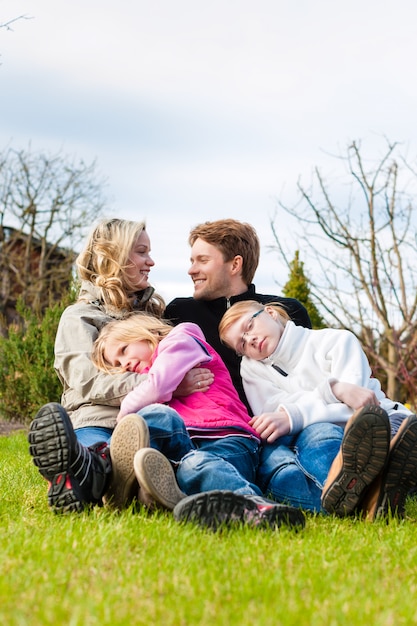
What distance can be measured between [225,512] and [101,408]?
1274mm

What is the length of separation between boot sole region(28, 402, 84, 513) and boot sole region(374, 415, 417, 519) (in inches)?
53.2

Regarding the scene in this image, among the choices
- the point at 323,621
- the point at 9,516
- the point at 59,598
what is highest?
the point at 323,621

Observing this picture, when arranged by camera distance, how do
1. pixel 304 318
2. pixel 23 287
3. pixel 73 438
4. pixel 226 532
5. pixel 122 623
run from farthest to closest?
pixel 23 287 → pixel 304 318 → pixel 73 438 → pixel 226 532 → pixel 122 623

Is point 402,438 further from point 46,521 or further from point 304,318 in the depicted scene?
point 304,318

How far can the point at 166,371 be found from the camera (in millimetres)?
3566

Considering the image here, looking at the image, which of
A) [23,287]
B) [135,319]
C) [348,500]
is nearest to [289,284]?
[135,319]

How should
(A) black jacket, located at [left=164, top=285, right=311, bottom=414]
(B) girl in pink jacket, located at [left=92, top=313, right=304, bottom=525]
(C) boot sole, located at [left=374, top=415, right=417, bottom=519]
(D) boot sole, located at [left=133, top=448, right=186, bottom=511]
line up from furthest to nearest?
(A) black jacket, located at [left=164, top=285, right=311, bottom=414]
(B) girl in pink jacket, located at [left=92, top=313, right=304, bottom=525]
(C) boot sole, located at [left=374, top=415, right=417, bottom=519]
(D) boot sole, located at [left=133, top=448, right=186, bottom=511]

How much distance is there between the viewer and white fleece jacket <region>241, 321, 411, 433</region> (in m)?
3.80

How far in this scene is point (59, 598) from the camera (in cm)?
202

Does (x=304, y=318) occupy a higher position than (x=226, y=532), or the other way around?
(x=304, y=318)

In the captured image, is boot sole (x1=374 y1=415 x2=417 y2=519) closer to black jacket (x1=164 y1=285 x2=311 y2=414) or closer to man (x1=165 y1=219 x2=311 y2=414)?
black jacket (x1=164 y1=285 x2=311 y2=414)

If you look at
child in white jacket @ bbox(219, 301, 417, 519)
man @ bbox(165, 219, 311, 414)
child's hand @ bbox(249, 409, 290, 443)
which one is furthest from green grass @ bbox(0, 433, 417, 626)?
man @ bbox(165, 219, 311, 414)

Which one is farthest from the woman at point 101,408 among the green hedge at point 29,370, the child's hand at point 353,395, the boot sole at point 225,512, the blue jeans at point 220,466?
the green hedge at point 29,370

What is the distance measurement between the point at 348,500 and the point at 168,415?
35.2 inches
